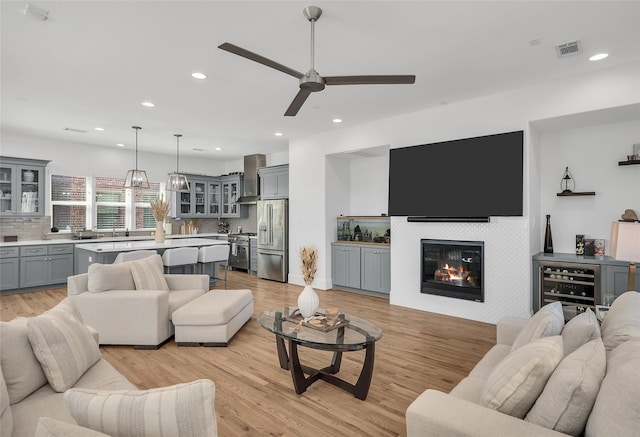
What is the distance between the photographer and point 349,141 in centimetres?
596

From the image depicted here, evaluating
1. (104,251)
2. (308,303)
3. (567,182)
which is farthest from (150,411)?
(567,182)

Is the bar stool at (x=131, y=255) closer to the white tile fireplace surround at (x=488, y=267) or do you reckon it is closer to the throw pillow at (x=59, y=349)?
the throw pillow at (x=59, y=349)

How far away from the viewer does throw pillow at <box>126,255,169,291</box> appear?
3.85 meters

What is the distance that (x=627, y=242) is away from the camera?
8.14 feet

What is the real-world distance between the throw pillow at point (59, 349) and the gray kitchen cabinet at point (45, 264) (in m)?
5.45

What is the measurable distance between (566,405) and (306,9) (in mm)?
2735

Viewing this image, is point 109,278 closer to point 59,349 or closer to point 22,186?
point 59,349

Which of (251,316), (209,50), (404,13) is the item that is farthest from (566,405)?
(251,316)

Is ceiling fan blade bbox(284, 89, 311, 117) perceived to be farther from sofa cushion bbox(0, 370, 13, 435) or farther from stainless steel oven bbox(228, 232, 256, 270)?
stainless steel oven bbox(228, 232, 256, 270)

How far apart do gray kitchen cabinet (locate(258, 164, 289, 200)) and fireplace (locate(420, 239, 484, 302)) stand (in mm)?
3252

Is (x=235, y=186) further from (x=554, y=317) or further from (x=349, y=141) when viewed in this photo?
(x=554, y=317)

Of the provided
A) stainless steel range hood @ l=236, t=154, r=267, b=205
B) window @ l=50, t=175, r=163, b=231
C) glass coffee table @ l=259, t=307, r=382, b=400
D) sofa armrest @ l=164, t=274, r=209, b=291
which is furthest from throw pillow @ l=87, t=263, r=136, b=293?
stainless steel range hood @ l=236, t=154, r=267, b=205

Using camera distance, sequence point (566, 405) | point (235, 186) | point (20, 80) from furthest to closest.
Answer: point (235, 186) < point (20, 80) < point (566, 405)

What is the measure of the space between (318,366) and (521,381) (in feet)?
6.64
